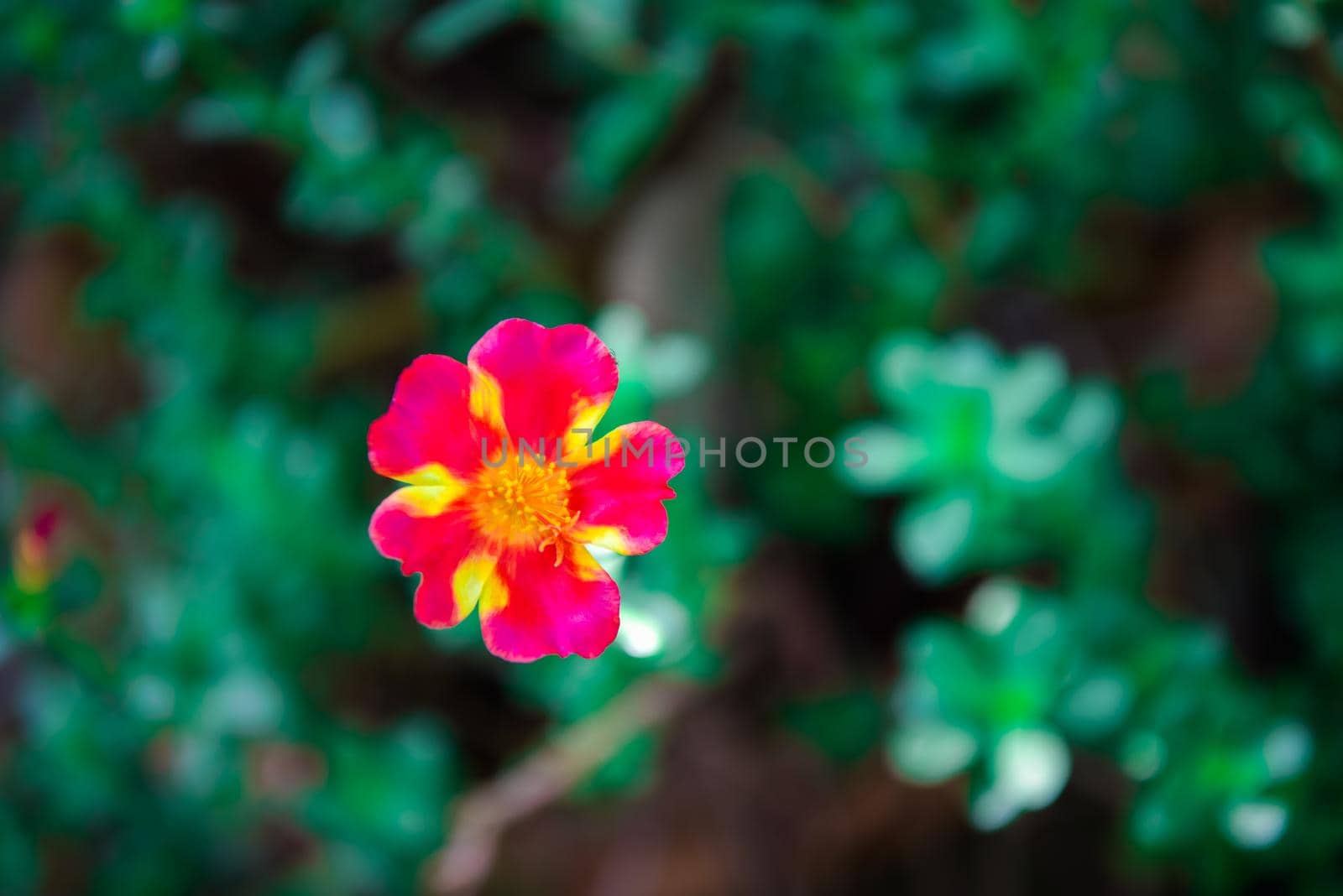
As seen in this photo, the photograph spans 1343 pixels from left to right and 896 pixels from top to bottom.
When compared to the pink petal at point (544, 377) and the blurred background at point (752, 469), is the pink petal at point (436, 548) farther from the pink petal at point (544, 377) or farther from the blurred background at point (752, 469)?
the blurred background at point (752, 469)

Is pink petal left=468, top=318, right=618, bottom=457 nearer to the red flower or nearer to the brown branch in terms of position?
the red flower

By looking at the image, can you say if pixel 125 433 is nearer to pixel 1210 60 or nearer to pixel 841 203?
pixel 841 203

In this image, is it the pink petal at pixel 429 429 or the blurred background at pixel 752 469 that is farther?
the blurred background at pixel 752 469

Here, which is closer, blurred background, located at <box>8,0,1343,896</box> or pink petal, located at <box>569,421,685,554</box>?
pink petal, located at <box>569,421,685,554</box>

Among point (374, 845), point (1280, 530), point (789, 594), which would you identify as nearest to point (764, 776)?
point (789, 594)

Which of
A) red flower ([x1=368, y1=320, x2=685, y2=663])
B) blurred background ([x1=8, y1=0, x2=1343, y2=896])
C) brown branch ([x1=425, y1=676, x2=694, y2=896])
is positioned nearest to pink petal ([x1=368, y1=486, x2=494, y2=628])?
red flower ([x1=368, y1=320, x2=685, y2=663])

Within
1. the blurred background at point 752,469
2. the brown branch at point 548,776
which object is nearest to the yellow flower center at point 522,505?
the blurred background at point 752,469

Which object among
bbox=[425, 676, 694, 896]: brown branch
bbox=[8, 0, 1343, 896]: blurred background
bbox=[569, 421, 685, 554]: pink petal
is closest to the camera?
bbox=[569, 421, 685, 554]: pink petal

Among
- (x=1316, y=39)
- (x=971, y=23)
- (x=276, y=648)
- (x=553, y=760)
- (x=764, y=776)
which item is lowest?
(x=764, y=776)
